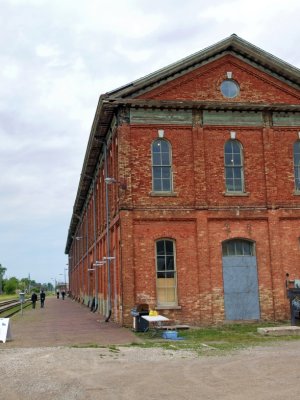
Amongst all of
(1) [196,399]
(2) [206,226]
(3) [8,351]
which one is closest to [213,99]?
(2) [206,226]

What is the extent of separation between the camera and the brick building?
66.7 ft

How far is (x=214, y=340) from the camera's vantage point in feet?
52.4

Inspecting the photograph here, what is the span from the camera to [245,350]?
532 inches

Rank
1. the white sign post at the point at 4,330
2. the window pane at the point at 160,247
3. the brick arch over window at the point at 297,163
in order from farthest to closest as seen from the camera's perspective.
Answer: the brick arch over window at the point at 297,163 < the window pane at the point at 160,247 < the white sign post at the point at 4,330

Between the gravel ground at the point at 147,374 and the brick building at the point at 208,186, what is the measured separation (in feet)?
21.1

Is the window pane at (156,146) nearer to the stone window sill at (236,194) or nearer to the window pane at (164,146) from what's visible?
the window pane at (164,146)

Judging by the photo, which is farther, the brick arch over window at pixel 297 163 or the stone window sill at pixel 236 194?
the brick arch over window at pixel 297 163

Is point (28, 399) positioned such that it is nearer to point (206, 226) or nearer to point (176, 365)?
point (176, 365)

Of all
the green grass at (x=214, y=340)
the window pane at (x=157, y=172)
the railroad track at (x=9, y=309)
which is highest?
the window pane at (x=157, y=172)

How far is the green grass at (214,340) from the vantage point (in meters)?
14.2

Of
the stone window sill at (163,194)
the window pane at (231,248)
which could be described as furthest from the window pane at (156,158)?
the window pane at (231,248)

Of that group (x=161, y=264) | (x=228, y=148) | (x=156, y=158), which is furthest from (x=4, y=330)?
(x=228, y=148)

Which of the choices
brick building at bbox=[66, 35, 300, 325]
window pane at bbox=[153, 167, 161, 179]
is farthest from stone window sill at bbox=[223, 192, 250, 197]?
window pane at bbox=[153, 167, 161, 179]

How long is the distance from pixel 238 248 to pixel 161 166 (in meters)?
4.56
